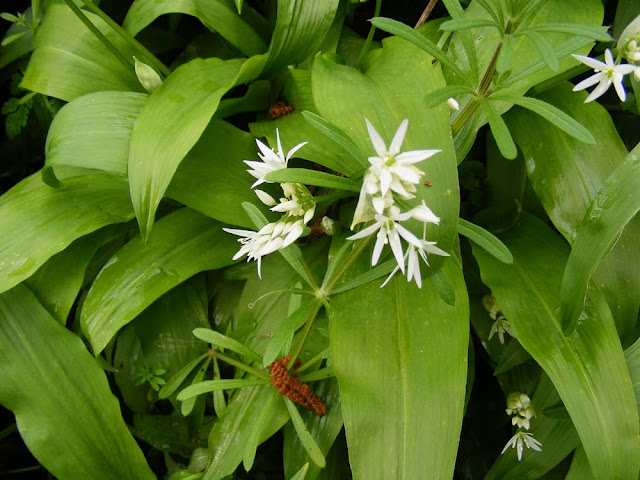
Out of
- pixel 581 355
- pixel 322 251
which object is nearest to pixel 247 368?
pixel 322 251

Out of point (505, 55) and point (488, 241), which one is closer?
point (505, 55)

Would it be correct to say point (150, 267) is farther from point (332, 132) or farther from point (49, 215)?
point (332, 132)

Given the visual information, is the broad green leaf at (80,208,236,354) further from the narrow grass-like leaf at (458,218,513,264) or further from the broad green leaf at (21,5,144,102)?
the narrow grass-like leaf at (458,218,513,264)

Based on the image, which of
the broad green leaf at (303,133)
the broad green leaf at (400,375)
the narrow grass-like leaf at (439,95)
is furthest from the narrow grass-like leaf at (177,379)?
the narrow grass-like leaf at (439,95)

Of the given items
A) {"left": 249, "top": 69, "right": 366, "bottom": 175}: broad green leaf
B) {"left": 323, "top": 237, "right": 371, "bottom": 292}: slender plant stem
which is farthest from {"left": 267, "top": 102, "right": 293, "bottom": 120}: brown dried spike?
{"left": 323, "top": 237, "right": 371, "bottom": 292}: slender plant stem

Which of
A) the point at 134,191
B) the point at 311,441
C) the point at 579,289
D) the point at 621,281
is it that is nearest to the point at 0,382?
the point at 134,191

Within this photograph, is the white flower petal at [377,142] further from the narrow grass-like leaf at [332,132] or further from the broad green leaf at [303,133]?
the broad green leaf at [303,133]
